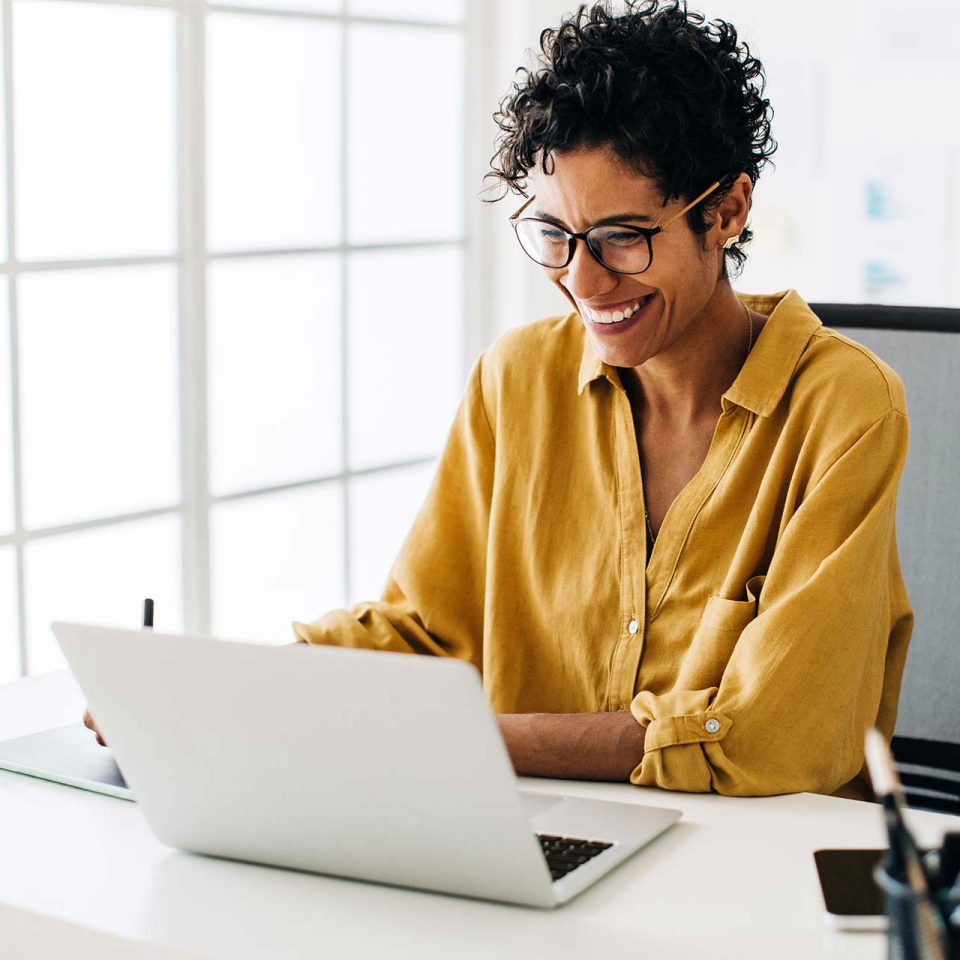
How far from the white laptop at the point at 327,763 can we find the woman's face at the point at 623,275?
622 mm

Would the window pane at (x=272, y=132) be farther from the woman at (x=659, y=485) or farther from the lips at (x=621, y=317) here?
the lips at (x=621, y=317)

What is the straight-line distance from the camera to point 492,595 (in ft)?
5.81

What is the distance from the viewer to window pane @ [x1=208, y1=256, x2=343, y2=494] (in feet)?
9.23

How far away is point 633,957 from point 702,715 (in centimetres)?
40

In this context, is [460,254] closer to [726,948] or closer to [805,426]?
[805,426]

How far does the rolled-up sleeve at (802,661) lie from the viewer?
1.38 meters

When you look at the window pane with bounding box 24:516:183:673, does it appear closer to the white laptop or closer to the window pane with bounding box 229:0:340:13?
the window pane with bounding box 229:0:340:13

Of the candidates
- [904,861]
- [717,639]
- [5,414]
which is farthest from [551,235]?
[5,414]

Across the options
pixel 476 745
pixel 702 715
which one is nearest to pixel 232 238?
pixel 702 715

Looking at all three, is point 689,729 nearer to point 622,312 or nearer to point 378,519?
point 622,312

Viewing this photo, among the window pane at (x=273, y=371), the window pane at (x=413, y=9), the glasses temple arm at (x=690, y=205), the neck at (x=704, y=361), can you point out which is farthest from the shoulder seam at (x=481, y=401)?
the window pane at (x=413, y=9)

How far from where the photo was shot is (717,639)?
1.51 meters

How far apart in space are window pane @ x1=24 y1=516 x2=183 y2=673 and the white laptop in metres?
1.33

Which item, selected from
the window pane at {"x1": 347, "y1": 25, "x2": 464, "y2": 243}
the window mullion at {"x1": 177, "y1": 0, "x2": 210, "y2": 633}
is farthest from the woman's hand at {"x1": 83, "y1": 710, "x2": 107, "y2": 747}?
the window pane at {"x1": 347, "y1": 25, "x2": 464, "y2": 243}
